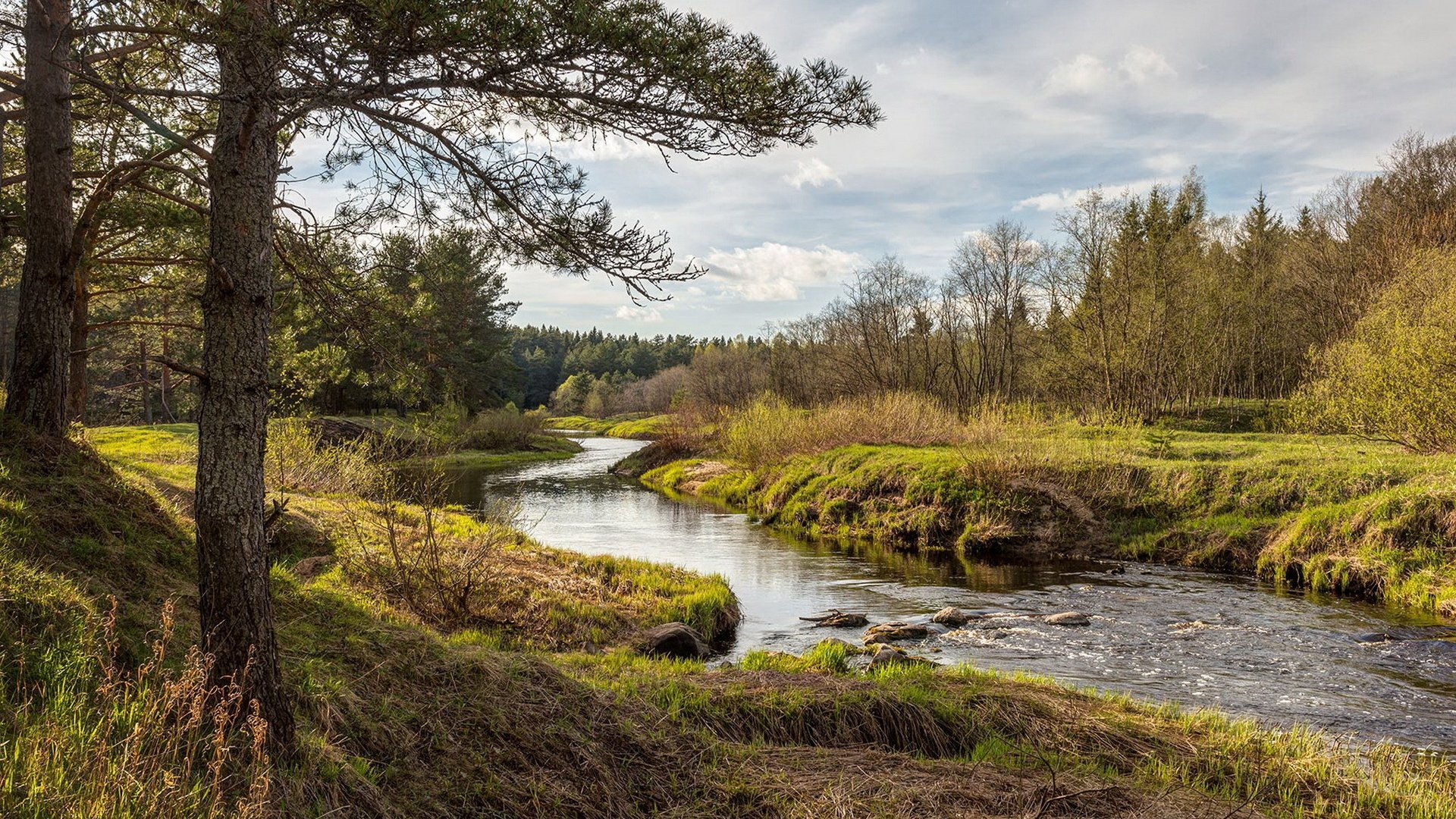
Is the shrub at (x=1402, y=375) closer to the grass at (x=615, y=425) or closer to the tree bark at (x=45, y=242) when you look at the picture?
the tree bark at (x=45, y=242)

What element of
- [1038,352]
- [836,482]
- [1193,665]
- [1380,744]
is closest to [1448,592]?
[1193,665]

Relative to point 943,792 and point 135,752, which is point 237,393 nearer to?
point 135,752

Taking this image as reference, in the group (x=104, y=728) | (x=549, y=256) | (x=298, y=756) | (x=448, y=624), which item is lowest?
(x=448, y=624)

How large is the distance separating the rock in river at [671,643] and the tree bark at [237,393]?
17.3 feet

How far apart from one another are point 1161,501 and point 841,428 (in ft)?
34.9

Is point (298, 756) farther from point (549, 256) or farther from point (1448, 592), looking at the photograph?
point (1448, 592)

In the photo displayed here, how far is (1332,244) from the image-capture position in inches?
1232

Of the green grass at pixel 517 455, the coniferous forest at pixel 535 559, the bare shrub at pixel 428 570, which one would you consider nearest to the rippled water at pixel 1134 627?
the coniferous forest at pixel 535 559

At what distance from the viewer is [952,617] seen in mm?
11594

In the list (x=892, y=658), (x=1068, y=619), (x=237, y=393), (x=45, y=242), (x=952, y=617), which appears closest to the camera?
(x=237, y=393)

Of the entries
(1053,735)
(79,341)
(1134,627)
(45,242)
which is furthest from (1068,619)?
(79,341)

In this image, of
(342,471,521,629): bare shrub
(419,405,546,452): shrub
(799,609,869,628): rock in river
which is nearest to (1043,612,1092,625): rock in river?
(799,609,869,628): rock in river

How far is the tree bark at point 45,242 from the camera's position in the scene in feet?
23.5

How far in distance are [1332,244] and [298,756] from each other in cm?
3979
